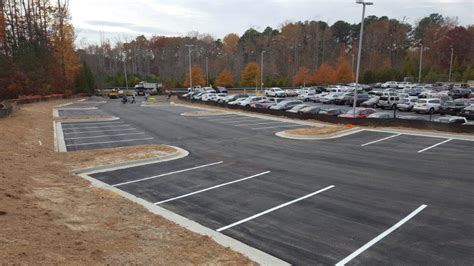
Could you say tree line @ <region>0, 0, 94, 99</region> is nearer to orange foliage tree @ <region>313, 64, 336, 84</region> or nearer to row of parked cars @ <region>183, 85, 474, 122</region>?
row of parked cars @ <region>183, 85, 474, 122</region>

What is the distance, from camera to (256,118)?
33844mm

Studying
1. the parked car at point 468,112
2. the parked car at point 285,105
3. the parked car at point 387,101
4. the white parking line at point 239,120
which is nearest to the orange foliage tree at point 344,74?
the parked car at point 387,101

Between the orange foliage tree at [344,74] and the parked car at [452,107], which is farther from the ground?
the orange foliage tree at [344,74]

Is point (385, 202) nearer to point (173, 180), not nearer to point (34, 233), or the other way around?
point (173, 180)

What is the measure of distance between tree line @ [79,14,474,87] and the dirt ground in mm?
75970

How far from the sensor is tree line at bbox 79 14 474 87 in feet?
309

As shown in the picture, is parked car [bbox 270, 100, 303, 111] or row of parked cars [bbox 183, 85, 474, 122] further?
parked car [bbox 270, 100, 303, 111]

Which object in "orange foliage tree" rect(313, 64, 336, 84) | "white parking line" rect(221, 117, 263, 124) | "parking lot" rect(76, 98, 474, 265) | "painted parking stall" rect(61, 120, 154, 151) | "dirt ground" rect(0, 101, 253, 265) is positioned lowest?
"white parking line" rect(221, 117, 263, 124)

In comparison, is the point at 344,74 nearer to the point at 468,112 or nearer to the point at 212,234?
the point at 468,112

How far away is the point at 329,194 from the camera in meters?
10.9

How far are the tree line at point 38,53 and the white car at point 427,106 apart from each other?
50.8 meters

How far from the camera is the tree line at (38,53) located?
52278 millimetres

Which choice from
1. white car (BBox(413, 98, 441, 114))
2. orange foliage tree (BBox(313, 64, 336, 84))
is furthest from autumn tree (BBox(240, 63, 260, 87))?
white car (BBox(413, 98, 441, 114))

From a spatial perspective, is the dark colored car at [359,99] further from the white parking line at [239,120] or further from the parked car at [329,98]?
the white parking line at [239,120]
